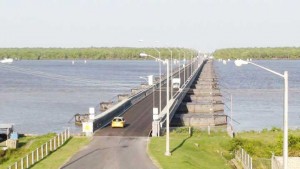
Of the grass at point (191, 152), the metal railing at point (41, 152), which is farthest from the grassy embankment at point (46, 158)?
the grass at point (191, 152)

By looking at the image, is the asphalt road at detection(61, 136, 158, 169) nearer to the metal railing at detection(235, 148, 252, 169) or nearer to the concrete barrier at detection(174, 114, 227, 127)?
the metal railing at detection(235, 148, 252, 169)

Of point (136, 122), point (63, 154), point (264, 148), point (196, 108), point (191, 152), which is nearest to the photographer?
point (63, 154)

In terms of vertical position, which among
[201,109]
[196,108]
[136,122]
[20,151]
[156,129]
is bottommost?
[201,109]

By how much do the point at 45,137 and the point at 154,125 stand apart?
10.8m

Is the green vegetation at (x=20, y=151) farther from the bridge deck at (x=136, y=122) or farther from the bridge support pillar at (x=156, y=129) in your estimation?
the bridge support pillar at (x=156, y=129)

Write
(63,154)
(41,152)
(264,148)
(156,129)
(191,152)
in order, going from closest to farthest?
(41,152) → (63,154) → (191,152) → (264,148) → (156,129)

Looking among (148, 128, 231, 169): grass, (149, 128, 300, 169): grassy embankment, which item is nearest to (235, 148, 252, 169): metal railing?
(149, 128, 300, 169): grassy embankment

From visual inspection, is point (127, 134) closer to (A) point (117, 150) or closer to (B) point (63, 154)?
(A) point (117, 150)

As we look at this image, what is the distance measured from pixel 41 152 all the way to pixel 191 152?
11.7 metres

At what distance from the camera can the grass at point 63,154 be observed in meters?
37.9

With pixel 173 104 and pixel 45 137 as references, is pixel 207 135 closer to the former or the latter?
pixel 45 137

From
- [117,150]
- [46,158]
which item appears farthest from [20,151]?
[117,150]

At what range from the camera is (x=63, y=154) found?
4244cm

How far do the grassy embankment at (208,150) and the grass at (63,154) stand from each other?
581 cm
